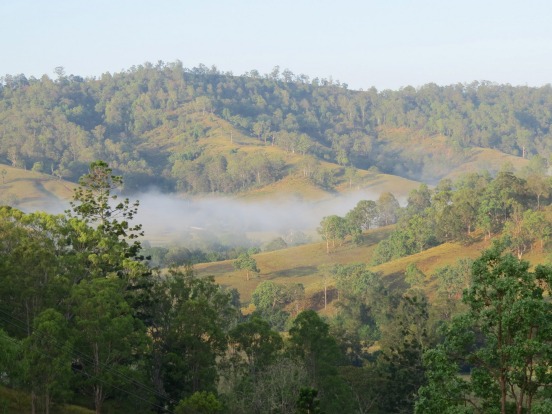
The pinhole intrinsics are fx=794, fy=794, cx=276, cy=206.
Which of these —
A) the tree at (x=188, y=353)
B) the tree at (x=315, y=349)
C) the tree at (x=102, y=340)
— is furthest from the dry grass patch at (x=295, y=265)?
the tree at (x=102, y=340)

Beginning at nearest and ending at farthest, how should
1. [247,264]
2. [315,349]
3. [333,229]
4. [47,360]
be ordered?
1. [47,360]
2. [315,349]
3. [247,264]
4. [333,229]

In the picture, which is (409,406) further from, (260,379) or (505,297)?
(505,297)

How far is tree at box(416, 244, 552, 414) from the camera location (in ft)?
82.1

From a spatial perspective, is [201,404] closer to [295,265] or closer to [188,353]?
[188,353]

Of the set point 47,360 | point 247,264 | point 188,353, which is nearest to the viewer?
point 47,360

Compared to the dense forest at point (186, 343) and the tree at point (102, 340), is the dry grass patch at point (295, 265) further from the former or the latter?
the tree at point (102, 340)

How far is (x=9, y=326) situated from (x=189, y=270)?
45.9ft

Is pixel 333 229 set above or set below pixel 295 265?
above

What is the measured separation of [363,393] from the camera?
5759cm

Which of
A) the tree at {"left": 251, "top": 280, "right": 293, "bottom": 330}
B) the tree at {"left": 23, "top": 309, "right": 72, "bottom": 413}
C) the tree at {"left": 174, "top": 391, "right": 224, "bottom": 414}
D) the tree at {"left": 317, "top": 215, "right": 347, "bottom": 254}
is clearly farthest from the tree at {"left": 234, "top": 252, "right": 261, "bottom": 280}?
the tree at {"left": 23, "top": 309, "right": 72, "bottom": 413}

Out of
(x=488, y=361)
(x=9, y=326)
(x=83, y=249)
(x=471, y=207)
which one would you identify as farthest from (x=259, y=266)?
(x=488, y=361)

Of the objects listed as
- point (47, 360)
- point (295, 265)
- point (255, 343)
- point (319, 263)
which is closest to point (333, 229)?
A: point (319, 263)

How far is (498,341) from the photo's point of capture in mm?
26109

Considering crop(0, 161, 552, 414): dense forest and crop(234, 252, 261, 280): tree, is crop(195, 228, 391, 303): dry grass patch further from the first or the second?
crop(0, 161, 552, 414): dense forest
